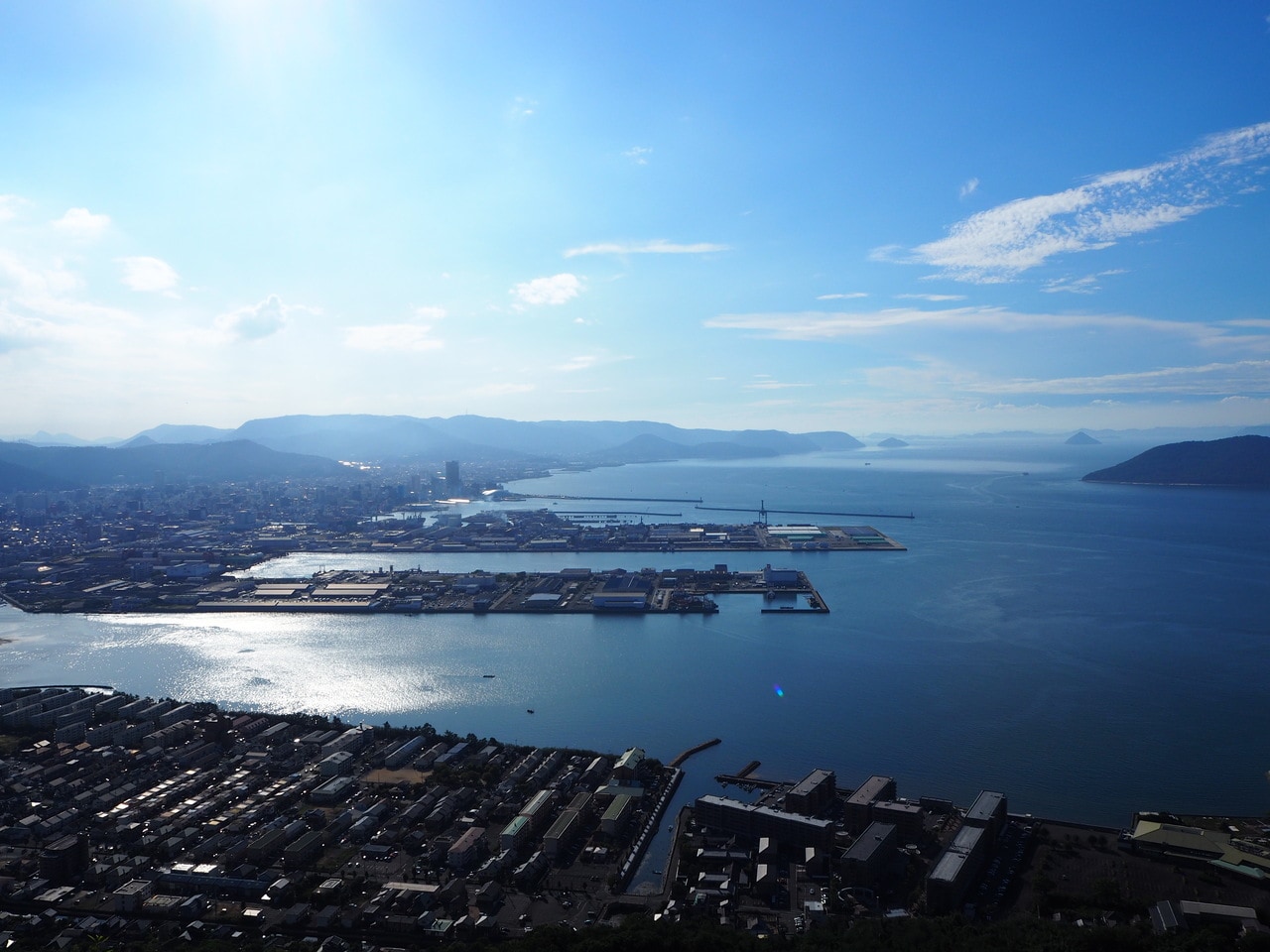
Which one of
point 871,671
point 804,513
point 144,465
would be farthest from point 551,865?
point 144,465

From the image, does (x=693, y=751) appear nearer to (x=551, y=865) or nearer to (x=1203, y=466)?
(x=551, y=865)

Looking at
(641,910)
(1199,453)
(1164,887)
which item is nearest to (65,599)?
(641,910)

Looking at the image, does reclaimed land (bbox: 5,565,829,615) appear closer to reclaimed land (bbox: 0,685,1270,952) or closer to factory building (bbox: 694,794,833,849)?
reclaimed land (bbox: 0,685,1270,952)

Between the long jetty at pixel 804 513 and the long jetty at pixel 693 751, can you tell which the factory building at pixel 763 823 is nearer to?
the long jetty at pixel 693 751

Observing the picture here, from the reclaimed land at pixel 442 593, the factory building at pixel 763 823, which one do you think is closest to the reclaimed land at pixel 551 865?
the factory building at pixel 763 823

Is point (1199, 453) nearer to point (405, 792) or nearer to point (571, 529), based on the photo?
point (571, 529)
